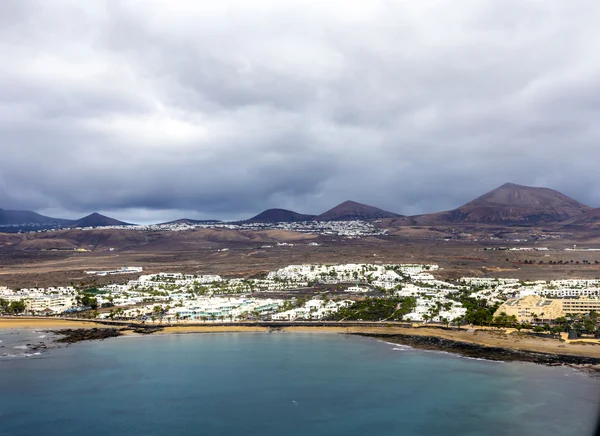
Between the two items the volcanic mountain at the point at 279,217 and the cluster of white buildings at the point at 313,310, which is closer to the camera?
the cluster of white buildings at the point at 313,310

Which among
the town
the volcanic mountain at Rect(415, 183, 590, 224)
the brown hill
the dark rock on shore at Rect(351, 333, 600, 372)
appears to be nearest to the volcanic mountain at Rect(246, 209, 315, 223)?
the volcanic mountain at Rect(415, 183, 590, 224)

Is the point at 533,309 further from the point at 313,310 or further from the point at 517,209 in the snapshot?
the point at 517,209

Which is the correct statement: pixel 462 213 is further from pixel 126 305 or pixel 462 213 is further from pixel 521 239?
pixel 126 305

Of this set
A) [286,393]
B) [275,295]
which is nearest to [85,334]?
[286,393]

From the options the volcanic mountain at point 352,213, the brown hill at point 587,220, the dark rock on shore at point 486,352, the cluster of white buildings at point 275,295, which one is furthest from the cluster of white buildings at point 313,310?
the volcanic mountain at point 352,213

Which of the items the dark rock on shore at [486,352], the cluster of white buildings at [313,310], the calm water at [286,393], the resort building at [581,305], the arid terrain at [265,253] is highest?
the arid terrain at [265,253]

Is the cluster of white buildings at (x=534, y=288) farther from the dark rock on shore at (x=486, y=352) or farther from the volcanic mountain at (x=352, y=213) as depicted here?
the volcanic mountain at (x=352, y=213)
